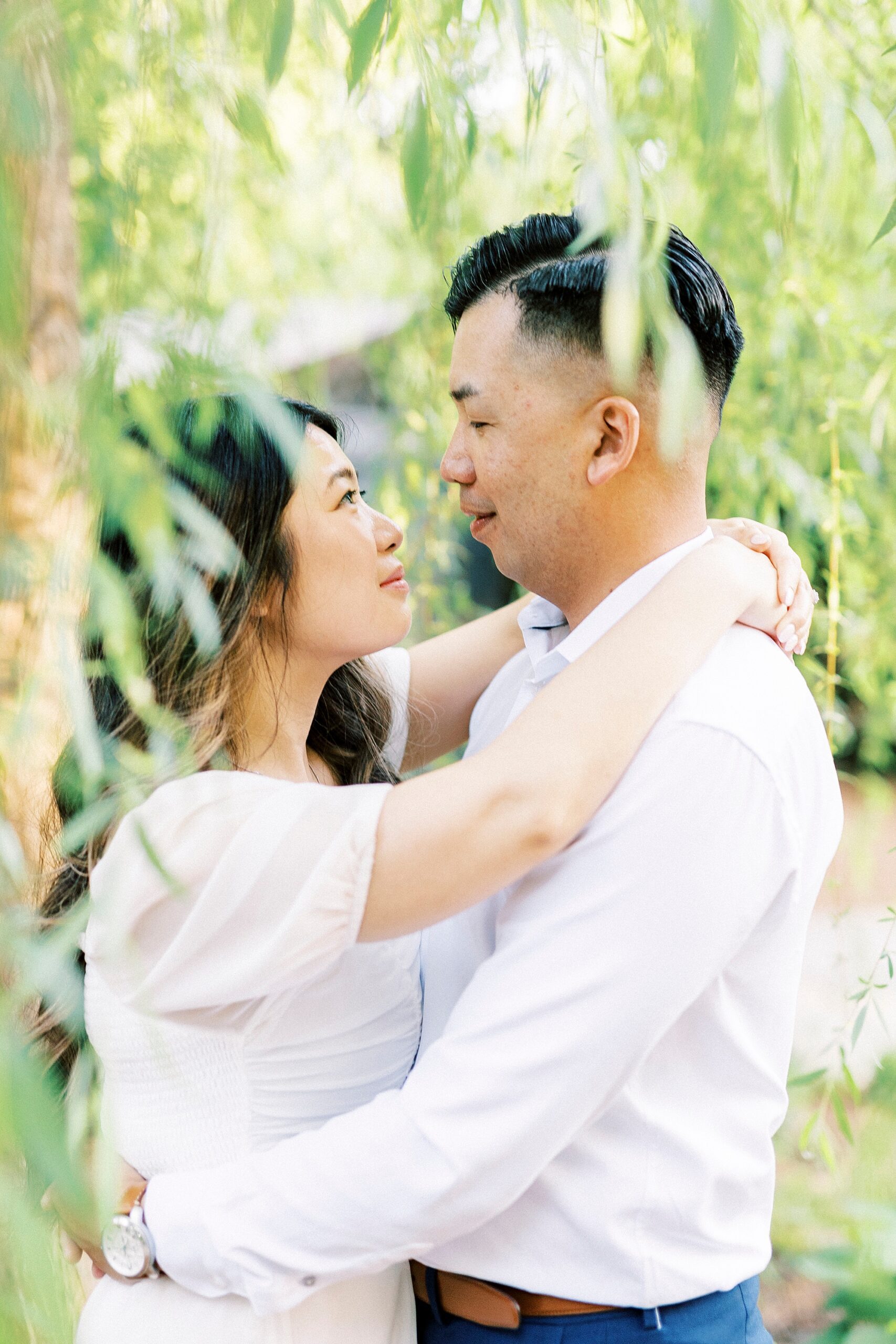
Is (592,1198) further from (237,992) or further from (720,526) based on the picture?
(720,526)

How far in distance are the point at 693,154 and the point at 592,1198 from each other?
137 cm

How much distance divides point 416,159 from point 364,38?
0.35ft

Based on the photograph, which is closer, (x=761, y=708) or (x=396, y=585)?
(x=761, y=708)

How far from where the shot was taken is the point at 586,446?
48.9 inches

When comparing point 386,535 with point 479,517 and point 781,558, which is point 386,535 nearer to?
point 479,517

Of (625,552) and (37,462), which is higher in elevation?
(37,462)

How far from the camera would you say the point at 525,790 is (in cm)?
98

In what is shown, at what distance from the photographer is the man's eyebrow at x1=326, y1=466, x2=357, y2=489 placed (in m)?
1.27

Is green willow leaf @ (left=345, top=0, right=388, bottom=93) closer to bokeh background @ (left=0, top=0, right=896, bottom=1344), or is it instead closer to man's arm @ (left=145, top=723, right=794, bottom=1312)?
bokeh background @ (left=0, top=0, right=896, bottom=1344)

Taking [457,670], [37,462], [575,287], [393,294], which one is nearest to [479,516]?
[575,287]

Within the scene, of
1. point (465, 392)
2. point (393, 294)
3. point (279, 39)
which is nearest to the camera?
point (279, 39)

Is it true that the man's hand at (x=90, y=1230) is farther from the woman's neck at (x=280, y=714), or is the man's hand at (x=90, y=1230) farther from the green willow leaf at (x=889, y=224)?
the green willow leaf at (x=889, y=224)

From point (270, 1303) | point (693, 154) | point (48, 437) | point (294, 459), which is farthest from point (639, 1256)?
point (693, 154)

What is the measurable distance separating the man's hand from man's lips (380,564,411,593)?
656 mm
